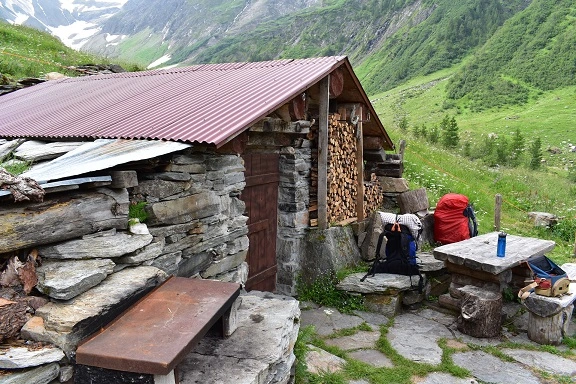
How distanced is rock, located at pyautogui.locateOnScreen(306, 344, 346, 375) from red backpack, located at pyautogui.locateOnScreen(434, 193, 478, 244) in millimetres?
4642

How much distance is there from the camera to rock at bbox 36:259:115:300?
2.94 meters

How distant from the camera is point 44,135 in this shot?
5.72 meters

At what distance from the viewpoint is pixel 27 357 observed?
263cm

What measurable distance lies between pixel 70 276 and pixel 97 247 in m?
0.42

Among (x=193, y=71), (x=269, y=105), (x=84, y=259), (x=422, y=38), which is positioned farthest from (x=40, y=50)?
(x=422, y=38)

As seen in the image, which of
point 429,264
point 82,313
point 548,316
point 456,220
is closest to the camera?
point 82,313

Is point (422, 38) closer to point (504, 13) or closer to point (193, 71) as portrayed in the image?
point (504, 13)

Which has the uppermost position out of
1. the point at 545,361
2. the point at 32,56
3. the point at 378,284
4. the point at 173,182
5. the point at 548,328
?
the point at 32,56

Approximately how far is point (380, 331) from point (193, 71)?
5816 mm

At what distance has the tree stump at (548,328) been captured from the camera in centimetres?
632

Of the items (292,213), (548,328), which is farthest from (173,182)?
(548,328)

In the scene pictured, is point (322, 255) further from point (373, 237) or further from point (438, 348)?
A: point (438, 348)

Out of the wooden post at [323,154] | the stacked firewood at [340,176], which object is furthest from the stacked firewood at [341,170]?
the wooden post at [323,154]

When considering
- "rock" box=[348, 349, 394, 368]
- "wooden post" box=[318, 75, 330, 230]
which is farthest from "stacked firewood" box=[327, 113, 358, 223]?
"rock" box=[348, 349, 394, 368]
